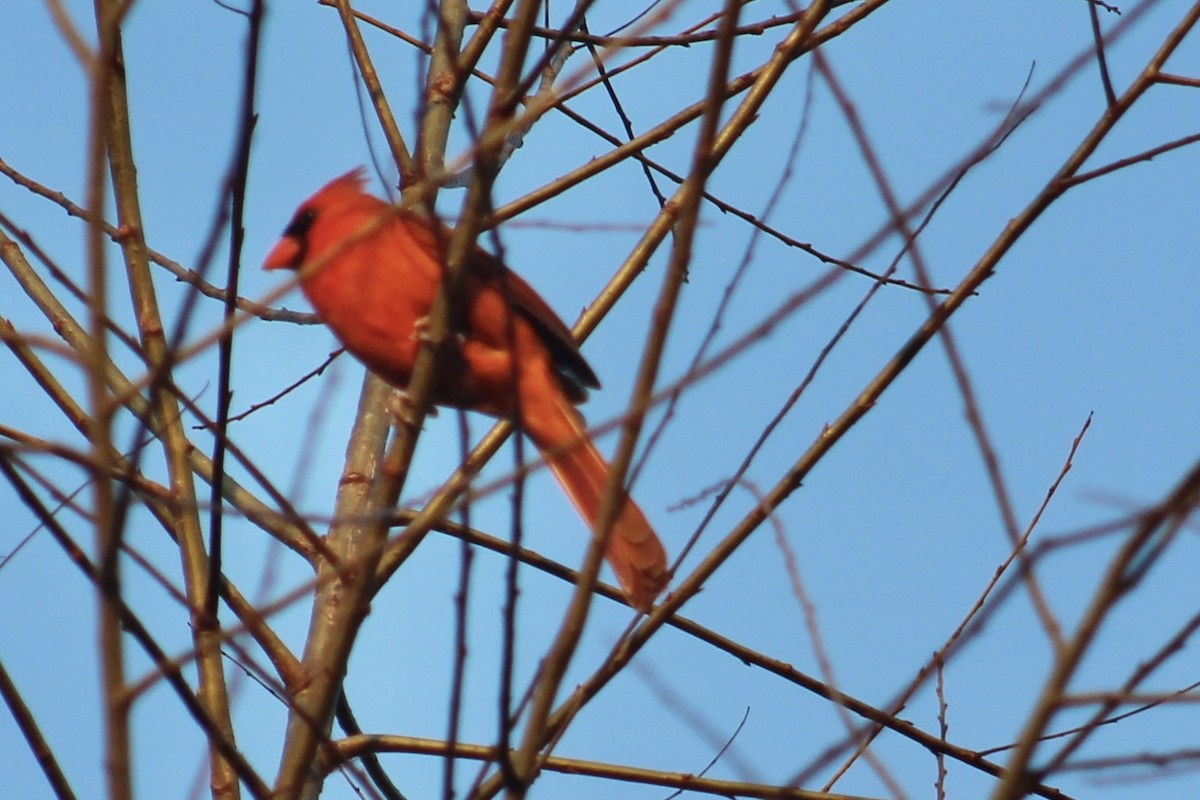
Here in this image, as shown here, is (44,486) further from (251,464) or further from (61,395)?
(61,395)

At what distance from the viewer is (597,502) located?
3129 mm

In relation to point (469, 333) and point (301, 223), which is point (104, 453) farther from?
point (301, 223)

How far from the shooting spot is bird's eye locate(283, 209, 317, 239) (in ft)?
12.4

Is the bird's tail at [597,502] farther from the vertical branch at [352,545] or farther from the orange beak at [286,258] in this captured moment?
the orange beak at [286,258]

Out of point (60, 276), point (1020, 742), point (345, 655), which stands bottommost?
point (1020, 742)

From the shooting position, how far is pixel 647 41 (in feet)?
12.8

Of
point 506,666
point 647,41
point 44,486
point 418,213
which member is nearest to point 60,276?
point 44,486

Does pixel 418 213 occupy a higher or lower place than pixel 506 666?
higher

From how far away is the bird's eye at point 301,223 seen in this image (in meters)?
3.78

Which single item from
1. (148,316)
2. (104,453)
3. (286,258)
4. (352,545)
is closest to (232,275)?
(104,453)

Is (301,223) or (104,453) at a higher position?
(301,223)

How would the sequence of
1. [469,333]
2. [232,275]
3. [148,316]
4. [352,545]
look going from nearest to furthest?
[232,275], [148,316], [352,545], [469,333]

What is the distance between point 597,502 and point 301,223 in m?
1.21

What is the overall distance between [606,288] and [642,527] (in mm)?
732
